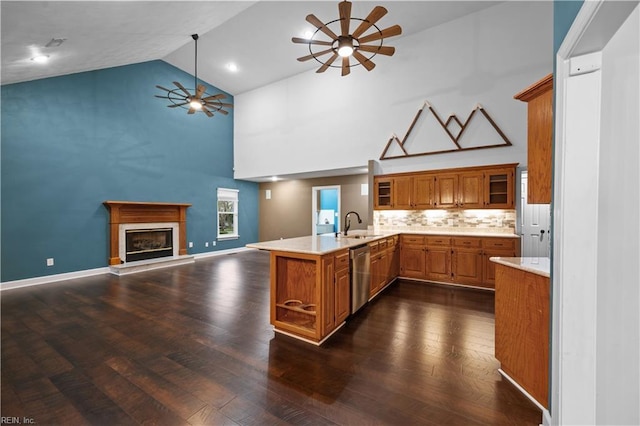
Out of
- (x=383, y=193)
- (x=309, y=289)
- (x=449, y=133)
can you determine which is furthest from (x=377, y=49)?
(x=309, y=289)

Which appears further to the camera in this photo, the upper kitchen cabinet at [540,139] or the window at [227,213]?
the window at [227,213]

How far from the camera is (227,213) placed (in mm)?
8492

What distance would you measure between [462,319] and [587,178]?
2399 mm

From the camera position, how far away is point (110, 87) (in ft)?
18.5

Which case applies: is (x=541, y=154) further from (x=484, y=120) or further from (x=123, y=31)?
(x=123, y=31)

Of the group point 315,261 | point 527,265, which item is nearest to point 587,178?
point 527,265

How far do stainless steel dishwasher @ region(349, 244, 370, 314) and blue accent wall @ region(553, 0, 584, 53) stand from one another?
2367 millimetres

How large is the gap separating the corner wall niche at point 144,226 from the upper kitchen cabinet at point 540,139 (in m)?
6.73

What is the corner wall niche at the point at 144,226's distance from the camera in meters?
5.62

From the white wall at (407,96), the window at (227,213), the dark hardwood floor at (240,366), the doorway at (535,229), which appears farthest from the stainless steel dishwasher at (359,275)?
the window at (227,213)

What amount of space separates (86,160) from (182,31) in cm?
322

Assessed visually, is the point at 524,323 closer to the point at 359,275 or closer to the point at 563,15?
the point at 359,275

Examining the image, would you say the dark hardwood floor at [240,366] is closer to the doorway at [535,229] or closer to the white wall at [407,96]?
the doorway at [535,229]

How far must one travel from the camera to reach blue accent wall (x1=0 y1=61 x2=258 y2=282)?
4.49 meters
